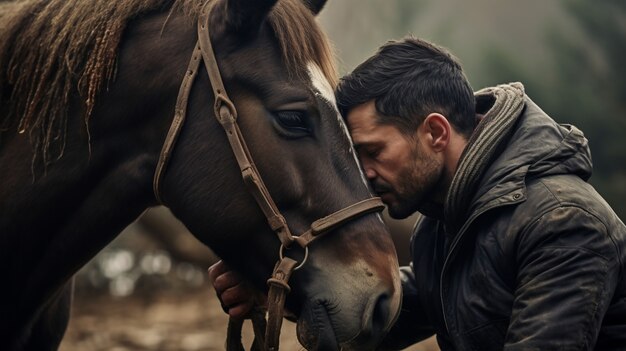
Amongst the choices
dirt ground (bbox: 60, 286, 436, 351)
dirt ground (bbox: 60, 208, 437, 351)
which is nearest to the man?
dirt ground (bbox: 60, 286, 436, 351)

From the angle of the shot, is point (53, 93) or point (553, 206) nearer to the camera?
point (553, 206)

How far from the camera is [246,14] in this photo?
8.59ft

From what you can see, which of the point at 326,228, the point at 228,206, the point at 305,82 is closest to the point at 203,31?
the point at 305,82

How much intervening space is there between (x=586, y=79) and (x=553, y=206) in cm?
490

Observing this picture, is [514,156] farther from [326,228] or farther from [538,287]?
[326,228]

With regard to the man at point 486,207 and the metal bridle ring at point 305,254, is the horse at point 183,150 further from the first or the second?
the man at point 486,207

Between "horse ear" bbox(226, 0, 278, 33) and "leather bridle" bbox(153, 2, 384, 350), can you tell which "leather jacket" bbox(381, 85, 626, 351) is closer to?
"leather bridle" bbox(153, 2, 384, 350)

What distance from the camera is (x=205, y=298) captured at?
327 inches

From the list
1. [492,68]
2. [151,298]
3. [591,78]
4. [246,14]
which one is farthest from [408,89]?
[151,298]

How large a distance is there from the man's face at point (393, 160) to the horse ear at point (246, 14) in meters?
A: 0.49

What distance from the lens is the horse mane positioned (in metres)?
2.69

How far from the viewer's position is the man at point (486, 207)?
2428 mm

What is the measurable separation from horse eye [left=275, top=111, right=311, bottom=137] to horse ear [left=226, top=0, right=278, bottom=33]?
0.29 meters

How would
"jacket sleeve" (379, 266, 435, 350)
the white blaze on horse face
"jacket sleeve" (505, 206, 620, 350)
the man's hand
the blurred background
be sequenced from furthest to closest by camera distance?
the blurred background, "jacket sleeve" (379, 266, 435, 350), the man's hand, the white blaze on horse face, "jacket sleeve" (505, 206, 620, 350)
